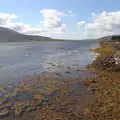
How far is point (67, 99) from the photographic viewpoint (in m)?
18.3

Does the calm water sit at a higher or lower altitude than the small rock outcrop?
lower

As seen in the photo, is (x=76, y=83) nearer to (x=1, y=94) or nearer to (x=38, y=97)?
(x=38, y=97)

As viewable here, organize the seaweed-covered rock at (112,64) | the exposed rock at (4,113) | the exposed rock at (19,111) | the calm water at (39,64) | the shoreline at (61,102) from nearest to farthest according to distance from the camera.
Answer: the shoreline at (61,102), the exposed rock at (4,113), the exposed rock at (19,111), the seaweed-covered rock at (112,64), the calm water at (39,64)

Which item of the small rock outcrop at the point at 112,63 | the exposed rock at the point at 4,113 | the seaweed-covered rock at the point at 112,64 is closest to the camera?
the exposed rock at the point at 4,113

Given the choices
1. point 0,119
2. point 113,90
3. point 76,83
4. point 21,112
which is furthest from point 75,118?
point 76,83

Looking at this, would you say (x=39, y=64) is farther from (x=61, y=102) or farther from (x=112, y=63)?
(x=61, y=102)

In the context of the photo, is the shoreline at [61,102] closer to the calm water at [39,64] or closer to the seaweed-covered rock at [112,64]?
the calm water at [39,64]

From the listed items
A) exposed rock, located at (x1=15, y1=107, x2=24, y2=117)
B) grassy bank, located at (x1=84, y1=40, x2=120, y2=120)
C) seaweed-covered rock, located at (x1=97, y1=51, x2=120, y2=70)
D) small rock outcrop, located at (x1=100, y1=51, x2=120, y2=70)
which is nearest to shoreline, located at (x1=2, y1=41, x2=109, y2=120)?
exposed rock, located at (x1=15, y1=107, x2=24, y2=117)

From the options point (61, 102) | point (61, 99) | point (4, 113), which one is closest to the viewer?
point (4, 113)

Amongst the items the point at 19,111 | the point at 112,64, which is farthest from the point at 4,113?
the point at 112,64

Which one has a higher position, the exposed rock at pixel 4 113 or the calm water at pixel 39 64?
the calm water at pixel 39 64

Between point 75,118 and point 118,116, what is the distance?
272cm

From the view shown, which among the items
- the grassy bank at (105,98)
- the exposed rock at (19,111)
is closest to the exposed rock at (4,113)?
the exposed rock at (19,111)

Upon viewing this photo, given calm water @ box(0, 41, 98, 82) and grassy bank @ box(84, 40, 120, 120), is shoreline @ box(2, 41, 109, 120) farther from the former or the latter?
calm water @ box(0, 41, 98, 82)
